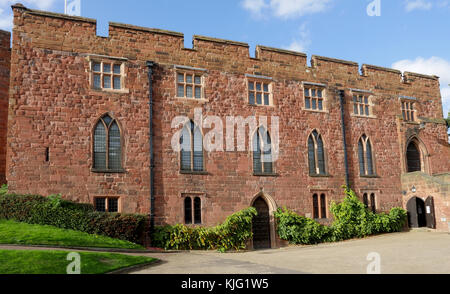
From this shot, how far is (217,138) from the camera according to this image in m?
20.8

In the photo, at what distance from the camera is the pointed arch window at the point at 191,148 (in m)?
20.1

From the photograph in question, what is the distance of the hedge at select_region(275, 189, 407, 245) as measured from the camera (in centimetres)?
2111

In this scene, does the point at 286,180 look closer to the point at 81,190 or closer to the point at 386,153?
the point at 386,153

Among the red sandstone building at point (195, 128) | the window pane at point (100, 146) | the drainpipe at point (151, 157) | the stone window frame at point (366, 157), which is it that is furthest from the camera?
the stone window frame at point (366, 157)

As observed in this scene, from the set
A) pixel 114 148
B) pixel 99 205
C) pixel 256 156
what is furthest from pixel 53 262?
pixel 256 156

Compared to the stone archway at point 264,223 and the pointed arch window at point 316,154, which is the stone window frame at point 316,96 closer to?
the pointed arch window at point 316,154

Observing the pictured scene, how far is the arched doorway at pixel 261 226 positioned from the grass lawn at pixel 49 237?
270 inches

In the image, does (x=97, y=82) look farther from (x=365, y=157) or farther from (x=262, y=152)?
(x=365, y=157)

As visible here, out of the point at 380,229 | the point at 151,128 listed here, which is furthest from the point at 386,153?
the point at 151,128

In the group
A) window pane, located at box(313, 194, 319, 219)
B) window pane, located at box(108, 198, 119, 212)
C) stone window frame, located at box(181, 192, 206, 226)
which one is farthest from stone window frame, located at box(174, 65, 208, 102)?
window pane, located at box(313, 194, 319, 219)

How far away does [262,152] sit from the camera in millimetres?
21812

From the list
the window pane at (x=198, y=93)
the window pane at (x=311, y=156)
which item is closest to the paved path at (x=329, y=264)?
the window pane at (x=311, y=156)

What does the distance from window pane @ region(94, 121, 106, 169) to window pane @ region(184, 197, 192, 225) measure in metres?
4.09

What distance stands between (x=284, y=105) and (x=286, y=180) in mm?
4075
